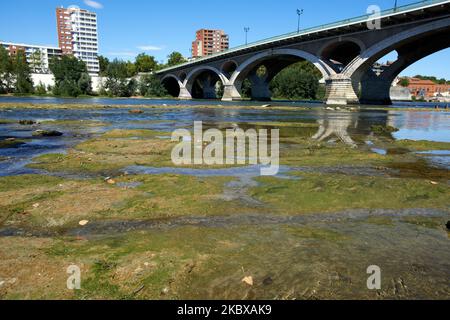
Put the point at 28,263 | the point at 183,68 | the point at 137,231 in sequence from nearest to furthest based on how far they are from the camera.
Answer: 1. the point at 28,263
2. the point at 137,231
3. the point at 183,68

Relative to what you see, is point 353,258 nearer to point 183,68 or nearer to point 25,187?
point 25,187

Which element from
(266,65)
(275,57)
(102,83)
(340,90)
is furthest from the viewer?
(102,83)

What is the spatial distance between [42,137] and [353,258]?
1622 cm

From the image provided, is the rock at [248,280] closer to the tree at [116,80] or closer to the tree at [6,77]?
the tree at [116,80]

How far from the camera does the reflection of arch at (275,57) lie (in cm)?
6985

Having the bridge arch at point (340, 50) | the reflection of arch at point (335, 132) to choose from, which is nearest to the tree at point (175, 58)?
the bridge arch at point (340, 50)

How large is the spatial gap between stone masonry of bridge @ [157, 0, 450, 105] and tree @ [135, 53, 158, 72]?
74.8 m

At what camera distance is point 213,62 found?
108562mm

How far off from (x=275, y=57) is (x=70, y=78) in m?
65.7

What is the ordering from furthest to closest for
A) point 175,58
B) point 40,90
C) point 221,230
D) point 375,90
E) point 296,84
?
point 175,58 < point 296,84 < point 40,90 < point 375,90 < point 221,230

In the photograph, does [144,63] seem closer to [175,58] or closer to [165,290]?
[175,58]

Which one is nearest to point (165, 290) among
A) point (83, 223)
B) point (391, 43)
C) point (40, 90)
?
point (83, 223)

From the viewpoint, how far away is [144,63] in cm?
16825

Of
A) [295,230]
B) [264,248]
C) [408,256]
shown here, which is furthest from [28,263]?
[408,256]
